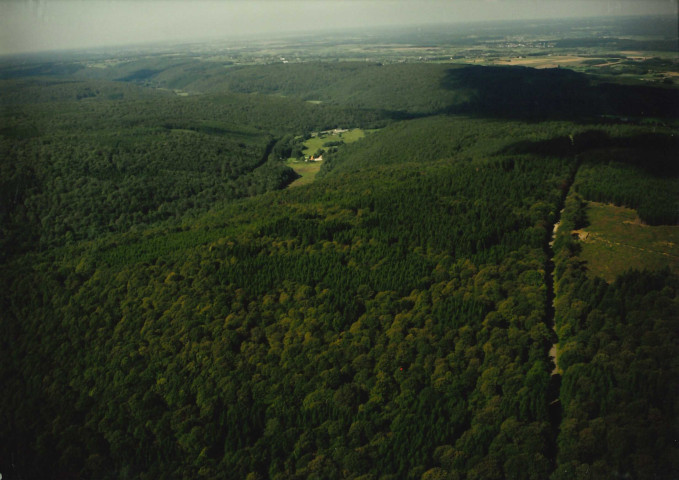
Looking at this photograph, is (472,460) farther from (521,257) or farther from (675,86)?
(675,86)

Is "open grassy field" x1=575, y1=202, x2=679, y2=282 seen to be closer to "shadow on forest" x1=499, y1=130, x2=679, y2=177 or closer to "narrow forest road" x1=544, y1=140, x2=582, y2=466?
"narrow forest road" x1=544, y1=140, x2=582, y2=466

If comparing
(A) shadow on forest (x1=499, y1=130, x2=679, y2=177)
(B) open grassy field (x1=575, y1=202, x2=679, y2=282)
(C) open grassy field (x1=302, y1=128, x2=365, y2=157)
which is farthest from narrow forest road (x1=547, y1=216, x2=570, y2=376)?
(C) open grassy field (x1=302, y1=128, x2=365, y2=157)

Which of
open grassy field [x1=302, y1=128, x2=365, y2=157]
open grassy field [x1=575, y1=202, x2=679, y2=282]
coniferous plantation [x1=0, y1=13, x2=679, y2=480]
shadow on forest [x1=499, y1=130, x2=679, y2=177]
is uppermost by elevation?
→ shadow on forest [x1=499, y1=130, x2=679, y2=177]

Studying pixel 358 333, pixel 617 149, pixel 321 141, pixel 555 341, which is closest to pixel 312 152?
pixel 321 141

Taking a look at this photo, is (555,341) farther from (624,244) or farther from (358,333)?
(624,244)

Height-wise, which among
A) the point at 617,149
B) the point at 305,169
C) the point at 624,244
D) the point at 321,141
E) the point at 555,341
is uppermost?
the point at 617,149

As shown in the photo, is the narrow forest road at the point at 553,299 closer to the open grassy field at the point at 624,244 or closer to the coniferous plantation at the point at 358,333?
the coniferous plantation at the point at 358,333

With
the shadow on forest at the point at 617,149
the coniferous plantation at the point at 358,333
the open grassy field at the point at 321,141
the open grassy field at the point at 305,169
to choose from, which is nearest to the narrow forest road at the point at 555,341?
the coniferous plantation at the point at 358,333

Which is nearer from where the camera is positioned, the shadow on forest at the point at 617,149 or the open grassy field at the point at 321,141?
the shadow on forest at the point at 617,149
